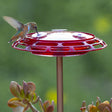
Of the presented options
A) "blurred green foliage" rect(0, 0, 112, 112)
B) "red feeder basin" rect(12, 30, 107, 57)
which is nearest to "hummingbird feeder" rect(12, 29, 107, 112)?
"red feeder basin" rect(12, 30, 107, 57)

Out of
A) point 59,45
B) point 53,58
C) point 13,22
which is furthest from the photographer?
point 53,58

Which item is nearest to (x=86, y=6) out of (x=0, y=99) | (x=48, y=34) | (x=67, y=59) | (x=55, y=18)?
(x=55, y=18)

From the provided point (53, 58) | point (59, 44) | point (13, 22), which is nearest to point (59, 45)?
point (59, 44)

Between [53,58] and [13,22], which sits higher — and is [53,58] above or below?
above

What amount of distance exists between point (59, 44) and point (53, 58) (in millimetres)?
→ 1989

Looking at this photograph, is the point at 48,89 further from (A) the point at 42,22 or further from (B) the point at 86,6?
(B) the point at 86,6

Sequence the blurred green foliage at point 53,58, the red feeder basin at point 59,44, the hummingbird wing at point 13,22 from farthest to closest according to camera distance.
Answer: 1. the blurred green foliage at point 53,58
2. the hummingbird wing at point 13,22
3. the red feeder basin at point 59,44

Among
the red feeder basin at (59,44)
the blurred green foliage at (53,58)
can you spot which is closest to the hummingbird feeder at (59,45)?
the red feeder basin at (59,44)

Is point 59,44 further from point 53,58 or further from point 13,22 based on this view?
point 53,58

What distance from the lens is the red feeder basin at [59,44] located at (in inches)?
54.3

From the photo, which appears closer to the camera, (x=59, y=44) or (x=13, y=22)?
(x=59, y=44)

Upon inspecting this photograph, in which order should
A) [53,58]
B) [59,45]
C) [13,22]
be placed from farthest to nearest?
1. [53,58]
2. [13,22]
3. [59,45]

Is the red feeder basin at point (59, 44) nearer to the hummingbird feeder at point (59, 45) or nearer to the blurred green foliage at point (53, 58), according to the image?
the hummingbird feeder at point (59, 45)

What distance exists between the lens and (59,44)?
140cm
